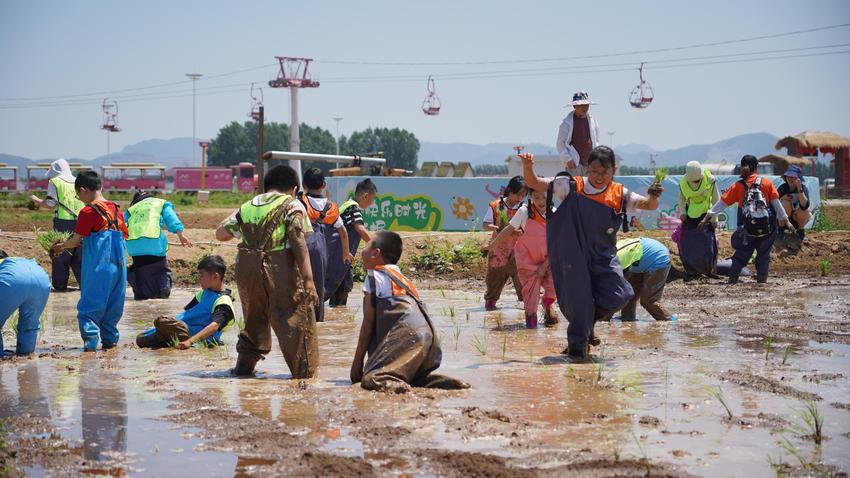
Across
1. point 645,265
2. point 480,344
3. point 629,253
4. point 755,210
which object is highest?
point 755,210

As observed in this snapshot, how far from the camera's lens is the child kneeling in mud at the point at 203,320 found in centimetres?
898

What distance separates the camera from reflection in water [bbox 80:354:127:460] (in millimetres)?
5559

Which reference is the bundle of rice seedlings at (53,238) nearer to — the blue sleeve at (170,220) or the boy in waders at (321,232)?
the blue sleeve at (170,220)

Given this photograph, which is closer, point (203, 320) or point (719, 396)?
point (719, 396)

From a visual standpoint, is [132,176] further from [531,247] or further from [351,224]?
[531,247]

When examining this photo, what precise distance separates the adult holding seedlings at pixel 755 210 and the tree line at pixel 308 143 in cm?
9096

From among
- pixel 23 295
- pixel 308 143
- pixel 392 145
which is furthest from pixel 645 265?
pixel 392 145

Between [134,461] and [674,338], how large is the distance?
5746mm

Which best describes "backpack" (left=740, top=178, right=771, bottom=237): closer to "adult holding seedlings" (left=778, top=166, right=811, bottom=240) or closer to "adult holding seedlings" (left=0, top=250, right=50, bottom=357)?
"adult holding seedlings" (left=778, top=166, right=811, bottom=240)

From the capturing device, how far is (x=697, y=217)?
46.3 ft

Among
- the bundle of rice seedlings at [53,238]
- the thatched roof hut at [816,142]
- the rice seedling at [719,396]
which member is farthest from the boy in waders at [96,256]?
the thatched roof hut at [816,142]

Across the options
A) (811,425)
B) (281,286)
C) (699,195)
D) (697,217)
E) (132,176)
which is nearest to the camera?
(811,425)

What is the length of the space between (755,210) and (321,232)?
262 inches

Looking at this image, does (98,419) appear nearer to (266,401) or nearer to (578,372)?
(266,401)
